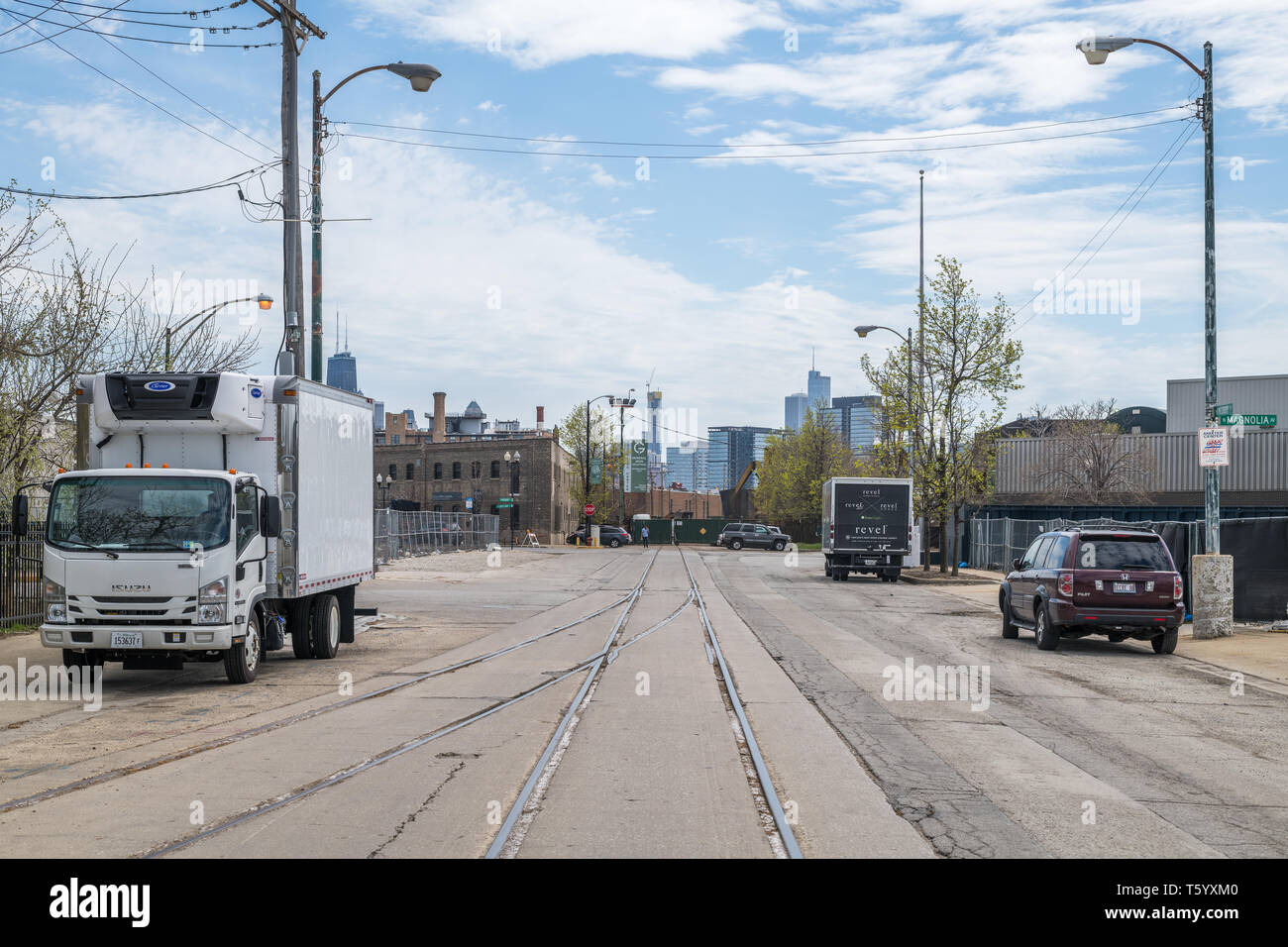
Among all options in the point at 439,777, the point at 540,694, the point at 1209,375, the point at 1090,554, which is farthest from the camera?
the point at 1209,375

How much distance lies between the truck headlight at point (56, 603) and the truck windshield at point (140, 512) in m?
0.48

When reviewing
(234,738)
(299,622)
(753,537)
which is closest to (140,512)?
(299,622)

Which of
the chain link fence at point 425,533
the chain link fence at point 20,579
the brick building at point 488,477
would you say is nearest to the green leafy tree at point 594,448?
the brick building at point 488,477

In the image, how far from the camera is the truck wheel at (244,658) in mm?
13516

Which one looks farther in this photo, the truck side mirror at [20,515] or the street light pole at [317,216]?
the street light pole at [317,216]

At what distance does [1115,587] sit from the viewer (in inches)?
674

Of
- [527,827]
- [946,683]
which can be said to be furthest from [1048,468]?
[527,827]

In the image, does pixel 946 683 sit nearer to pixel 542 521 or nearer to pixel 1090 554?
pixel 1090 554

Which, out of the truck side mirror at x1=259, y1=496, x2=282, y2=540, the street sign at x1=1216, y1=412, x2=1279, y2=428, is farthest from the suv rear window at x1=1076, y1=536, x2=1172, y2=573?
the truck side mirror at x1=259, y1=496, x2=282, y2=540

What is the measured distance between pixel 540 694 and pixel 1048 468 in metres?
50.4

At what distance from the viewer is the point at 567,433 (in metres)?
102

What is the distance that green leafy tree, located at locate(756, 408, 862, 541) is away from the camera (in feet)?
291

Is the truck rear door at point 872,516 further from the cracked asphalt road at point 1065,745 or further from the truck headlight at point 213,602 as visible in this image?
the truck headlight at point 213,602

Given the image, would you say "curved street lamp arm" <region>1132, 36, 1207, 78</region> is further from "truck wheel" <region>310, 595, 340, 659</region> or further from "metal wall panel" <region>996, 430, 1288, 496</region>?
"metal wall panel" <region>996, 430, 1288, 496</region>
